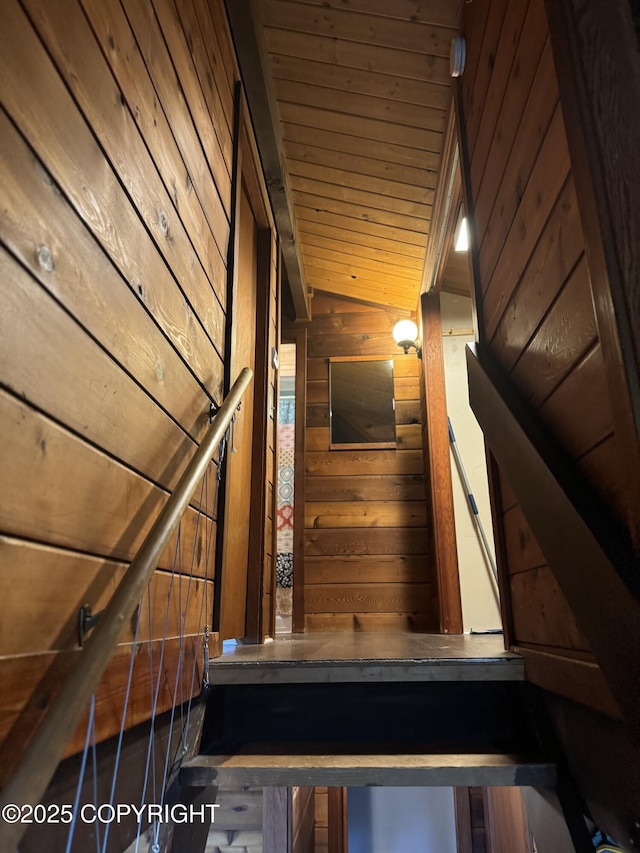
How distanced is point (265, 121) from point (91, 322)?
7.00ft

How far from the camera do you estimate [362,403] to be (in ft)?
13.2

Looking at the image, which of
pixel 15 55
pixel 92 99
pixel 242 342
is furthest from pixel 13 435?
pixel 242 342

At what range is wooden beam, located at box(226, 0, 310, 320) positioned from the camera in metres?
2.22

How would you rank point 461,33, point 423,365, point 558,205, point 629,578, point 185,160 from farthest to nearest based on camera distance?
point 423,365 → point 461,33 → point 185,160 → point 558,205 → point 629,578

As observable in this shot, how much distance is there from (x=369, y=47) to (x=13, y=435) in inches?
94.2

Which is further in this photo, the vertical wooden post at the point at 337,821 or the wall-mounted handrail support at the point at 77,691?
the vertical wooden post at the point at 337,821

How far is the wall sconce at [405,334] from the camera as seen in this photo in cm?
384

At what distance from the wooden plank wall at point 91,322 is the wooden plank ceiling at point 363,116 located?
3.23 ft

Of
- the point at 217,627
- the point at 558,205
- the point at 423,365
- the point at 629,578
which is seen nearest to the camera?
the point at 629,578

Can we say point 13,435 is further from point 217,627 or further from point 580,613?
point 217,627

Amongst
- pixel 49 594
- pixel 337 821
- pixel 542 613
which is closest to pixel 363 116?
pixel 542 613

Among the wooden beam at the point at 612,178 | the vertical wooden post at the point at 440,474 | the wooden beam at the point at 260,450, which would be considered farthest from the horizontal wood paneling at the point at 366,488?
the wooden beam at the point at 612,178

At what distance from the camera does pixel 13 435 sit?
0.73 m

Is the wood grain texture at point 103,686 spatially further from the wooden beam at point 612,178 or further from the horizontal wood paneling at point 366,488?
the horizontal wood paneling at point 366,488
